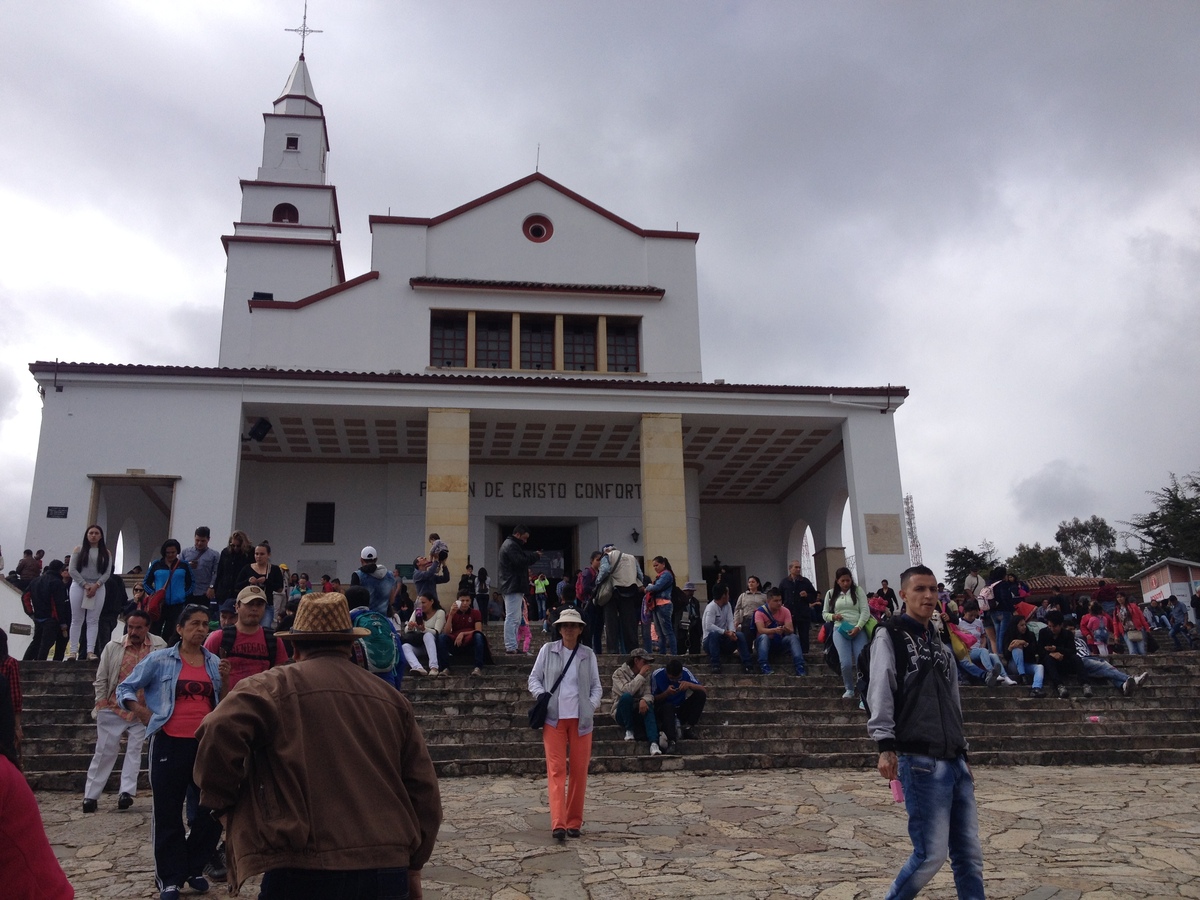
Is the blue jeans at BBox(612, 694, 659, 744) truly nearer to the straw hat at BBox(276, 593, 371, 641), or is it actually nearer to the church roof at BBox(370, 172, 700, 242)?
the straw hat at BBox(276, 593, 371, 641)

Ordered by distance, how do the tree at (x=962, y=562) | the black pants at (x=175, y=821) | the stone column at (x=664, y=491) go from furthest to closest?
the tree at (x=962, y=562), the stone column at (x=664, y=491), the black pants at (x=175, y=821)

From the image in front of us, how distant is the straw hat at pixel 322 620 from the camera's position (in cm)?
327

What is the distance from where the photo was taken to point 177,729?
5668 millimetres

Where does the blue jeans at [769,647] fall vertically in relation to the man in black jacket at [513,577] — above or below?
below

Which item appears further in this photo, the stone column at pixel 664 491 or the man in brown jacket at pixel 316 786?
the stone column at pixel 664 491

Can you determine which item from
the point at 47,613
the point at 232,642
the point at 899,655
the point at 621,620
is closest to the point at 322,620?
the point at 899,655

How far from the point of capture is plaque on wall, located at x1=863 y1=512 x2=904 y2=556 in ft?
59.9

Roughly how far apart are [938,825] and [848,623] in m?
7.26

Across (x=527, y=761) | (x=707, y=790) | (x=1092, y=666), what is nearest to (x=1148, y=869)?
(x=707, y=790)

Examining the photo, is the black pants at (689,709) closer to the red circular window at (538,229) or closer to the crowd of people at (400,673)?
the crowd of people at (400,673)

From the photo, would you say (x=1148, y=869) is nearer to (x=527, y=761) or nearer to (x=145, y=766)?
(x=527, y=761)

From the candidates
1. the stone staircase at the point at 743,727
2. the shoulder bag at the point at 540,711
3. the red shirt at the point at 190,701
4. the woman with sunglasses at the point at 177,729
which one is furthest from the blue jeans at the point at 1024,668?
the red shirt at the point at 190,701

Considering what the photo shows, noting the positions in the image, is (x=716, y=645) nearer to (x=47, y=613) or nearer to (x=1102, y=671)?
(x=1102, y=671)

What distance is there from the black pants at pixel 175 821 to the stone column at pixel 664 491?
1277 cm
